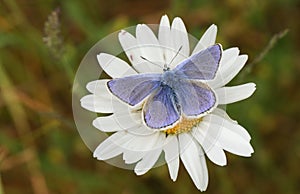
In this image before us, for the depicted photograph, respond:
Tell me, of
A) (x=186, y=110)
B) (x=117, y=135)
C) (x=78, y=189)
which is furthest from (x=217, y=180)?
(x=186, y=110)

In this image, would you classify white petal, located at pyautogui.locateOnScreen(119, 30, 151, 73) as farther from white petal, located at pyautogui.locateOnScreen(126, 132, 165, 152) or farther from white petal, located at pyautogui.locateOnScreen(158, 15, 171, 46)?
white petal, located at pyautogui.locateOnScreen(126, 132, 165, 152)

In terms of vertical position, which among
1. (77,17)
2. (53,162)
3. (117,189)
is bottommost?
(117,189)

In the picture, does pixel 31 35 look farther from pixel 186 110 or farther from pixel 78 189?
pixel 186 110

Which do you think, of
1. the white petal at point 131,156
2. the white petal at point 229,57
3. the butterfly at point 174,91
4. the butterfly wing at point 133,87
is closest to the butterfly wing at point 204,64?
the butterfly at point 174,91

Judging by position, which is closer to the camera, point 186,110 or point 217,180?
point 186,110

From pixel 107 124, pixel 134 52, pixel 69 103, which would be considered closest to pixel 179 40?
pixel 134 52

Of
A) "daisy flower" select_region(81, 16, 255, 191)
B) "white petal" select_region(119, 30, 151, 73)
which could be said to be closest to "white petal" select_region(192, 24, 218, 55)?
"daisy flower" select_region(81, 16, 255, 191)
